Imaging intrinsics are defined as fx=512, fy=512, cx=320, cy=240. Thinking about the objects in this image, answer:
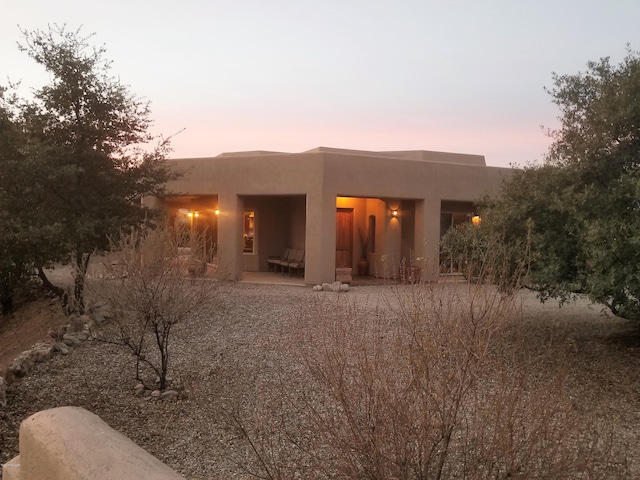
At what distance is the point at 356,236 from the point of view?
1834cm

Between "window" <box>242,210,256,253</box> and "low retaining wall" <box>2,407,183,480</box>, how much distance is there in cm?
1512

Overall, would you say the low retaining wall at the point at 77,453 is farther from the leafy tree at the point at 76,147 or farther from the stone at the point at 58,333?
the leafy tree at the point at 76,147

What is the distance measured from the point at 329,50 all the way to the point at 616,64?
8644 millimetres

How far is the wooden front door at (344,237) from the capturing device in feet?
59.0

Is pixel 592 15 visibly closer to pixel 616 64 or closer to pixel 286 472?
pixel 616 64

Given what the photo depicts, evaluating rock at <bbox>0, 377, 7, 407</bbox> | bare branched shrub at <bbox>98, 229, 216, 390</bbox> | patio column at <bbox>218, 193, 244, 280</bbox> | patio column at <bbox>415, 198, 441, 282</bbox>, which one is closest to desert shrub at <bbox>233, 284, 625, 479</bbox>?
bare branched shrub at <bbox>98, 229, 216, 390</bbox>

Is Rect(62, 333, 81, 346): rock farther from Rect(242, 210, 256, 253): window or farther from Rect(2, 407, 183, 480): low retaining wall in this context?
Rect(242, 210, 256, 253): window

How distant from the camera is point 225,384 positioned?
661 cm

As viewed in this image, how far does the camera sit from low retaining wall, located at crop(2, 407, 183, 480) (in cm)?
276

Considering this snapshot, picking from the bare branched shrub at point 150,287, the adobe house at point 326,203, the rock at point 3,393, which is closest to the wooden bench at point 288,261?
the adobe house at point 326,203

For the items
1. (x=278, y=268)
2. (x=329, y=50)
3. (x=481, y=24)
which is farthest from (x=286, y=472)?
(x=278, y=268)

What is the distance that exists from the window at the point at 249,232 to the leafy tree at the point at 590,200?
11133 millimetres

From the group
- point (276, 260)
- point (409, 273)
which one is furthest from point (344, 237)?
point (409, 273)

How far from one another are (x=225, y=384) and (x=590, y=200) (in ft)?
18.5
